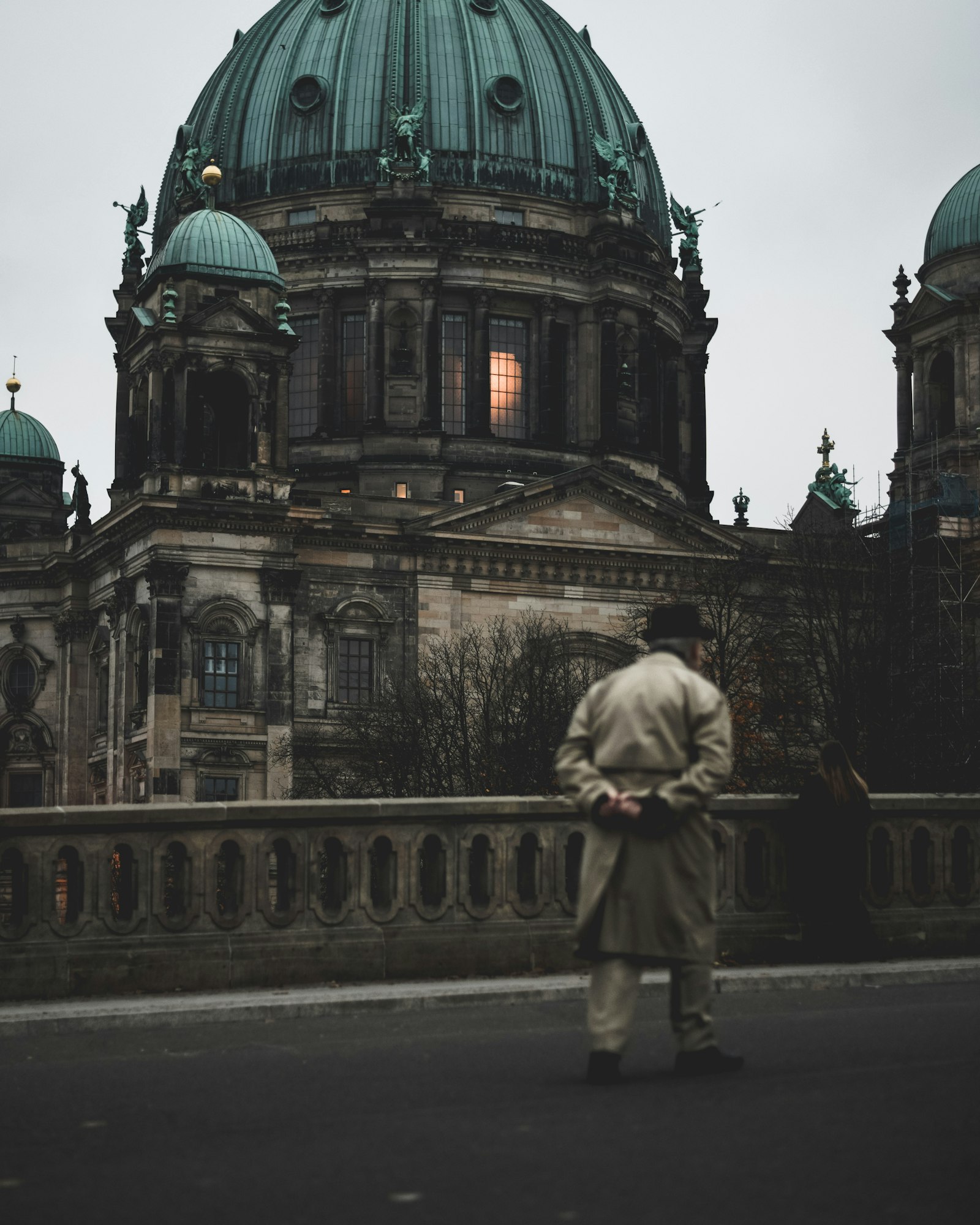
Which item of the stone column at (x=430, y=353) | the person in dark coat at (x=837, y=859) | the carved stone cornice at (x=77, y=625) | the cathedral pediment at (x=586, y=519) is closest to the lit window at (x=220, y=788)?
the cathedral pediment at (x=586, y=519)

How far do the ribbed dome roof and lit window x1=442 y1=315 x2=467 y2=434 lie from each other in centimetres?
522

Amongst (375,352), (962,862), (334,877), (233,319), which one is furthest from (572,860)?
(375,352)

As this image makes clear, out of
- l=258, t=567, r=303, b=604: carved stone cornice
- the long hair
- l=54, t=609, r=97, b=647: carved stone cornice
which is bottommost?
the long hair

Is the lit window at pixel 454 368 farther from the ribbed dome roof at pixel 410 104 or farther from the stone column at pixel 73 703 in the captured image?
the stone column at pixel 73 703

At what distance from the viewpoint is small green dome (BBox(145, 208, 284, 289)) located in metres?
63.6

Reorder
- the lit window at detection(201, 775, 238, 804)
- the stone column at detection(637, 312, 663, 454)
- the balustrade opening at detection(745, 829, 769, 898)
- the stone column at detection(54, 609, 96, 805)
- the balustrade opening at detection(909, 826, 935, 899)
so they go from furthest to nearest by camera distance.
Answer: the stone column at detection(637, 312, 663, 454) → the stone column at detection(54, 609, 96, 805) → the lit window at detection(201, 775, 238, 804) → the balustrade opening at detection(909, 826, 935, 899) → the balustrade opening at detection(745, 829, 769, 898)

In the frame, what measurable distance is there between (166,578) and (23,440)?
84.6 feet

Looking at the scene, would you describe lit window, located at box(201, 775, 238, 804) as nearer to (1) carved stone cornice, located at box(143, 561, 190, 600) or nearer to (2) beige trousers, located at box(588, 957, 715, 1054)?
(1) carved stone cornice, located at box(143, 561, 190, 600)

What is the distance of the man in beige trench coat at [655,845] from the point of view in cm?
992

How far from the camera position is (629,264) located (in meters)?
76.6

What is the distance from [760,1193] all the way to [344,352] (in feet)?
227

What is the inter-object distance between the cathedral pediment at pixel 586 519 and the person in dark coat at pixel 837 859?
47.4 metres

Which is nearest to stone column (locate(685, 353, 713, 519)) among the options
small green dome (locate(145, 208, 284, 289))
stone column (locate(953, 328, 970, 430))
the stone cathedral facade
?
the stone cathedral facade

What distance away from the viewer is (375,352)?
73.4 metres
